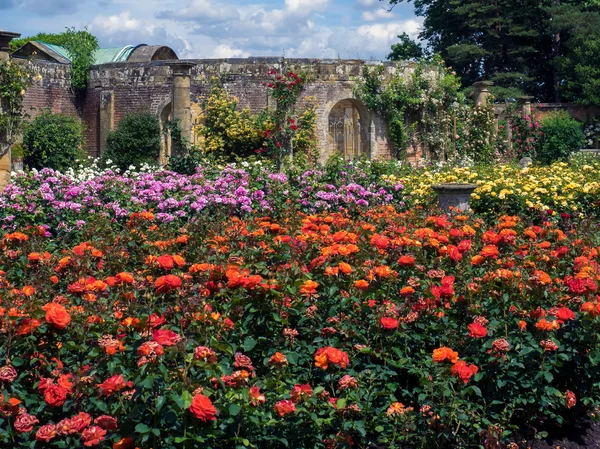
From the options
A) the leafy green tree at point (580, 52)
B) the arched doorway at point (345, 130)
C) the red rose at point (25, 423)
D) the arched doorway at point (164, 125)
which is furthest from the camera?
the leafy green tree at point (580, 52)

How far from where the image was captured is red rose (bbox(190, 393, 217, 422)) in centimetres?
245

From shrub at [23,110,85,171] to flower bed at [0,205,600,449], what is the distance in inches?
467

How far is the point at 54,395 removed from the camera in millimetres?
2734

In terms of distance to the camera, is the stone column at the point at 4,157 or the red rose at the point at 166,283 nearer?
the red rose at the point at 166,283

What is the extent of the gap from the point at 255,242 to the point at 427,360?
1.54 meters

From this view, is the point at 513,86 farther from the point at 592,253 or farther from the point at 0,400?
the point at 0,400

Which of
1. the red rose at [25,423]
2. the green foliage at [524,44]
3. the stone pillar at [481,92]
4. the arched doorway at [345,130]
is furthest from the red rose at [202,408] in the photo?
the green foliage at [524,44]

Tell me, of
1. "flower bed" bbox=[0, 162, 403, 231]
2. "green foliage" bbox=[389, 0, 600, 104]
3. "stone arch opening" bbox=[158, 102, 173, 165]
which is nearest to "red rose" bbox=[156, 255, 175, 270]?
"flower bed" bbox=[0, 162, 403, 231]

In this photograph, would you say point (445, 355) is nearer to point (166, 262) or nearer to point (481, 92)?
point (166, 262)

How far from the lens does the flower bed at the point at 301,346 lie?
2740mm

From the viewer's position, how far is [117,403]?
2.79 meters

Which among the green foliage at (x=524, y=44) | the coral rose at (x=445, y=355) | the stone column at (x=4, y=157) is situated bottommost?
the coral rose at (x=445, y=355)

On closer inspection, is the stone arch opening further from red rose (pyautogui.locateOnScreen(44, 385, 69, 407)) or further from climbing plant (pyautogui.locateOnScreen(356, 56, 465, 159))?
red rose (pyautogui.locateOnScreen(44, 385, 69, 407))

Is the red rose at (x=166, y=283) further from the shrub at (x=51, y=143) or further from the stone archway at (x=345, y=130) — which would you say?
the stone archway at (x=345, y=130)
